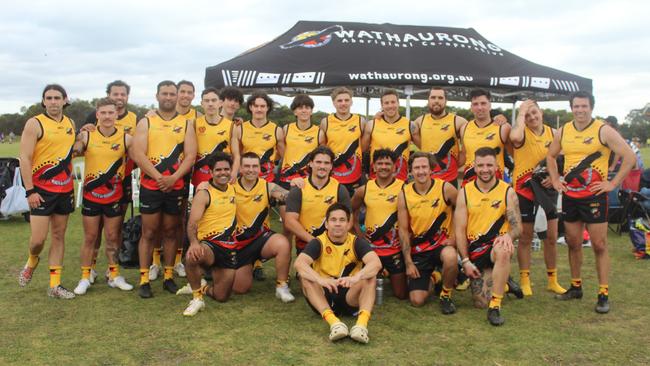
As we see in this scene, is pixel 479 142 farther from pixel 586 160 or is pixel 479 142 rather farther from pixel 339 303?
pixel 339 303

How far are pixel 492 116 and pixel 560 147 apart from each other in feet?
2.74

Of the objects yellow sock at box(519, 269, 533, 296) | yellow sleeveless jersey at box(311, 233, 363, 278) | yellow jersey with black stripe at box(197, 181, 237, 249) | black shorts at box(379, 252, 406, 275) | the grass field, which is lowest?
the grass field

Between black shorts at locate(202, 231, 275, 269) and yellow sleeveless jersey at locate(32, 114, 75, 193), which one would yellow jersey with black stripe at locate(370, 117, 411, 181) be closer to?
black shorts at locate(202, 231, 275, 269)

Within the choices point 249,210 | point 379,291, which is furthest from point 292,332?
point 249,210

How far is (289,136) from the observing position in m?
5.43

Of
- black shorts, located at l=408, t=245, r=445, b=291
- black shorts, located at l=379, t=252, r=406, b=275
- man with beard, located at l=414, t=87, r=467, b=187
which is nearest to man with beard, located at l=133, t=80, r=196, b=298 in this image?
black shorts, located at l=379, t=252, r=406, b=275

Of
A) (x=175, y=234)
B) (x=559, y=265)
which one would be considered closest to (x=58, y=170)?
(x=175, y=234)

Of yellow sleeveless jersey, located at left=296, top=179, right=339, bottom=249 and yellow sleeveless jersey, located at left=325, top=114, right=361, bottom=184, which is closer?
yellow sleeveless jersey, located at left=296, top=179, right=339, bottom=249

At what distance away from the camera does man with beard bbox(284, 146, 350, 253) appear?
4.62m

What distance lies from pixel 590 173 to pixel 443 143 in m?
1.39

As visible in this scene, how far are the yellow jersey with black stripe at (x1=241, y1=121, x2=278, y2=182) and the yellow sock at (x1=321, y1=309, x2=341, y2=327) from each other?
6.61ft

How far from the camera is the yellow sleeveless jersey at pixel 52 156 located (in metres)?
4.53

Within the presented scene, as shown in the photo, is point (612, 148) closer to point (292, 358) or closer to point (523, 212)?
point (523, 212)

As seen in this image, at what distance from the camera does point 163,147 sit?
479cm
